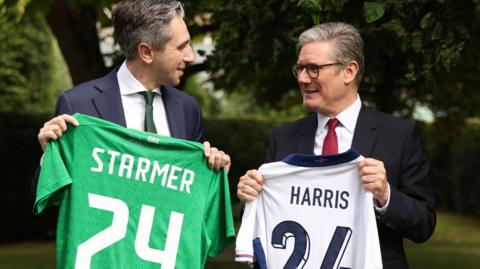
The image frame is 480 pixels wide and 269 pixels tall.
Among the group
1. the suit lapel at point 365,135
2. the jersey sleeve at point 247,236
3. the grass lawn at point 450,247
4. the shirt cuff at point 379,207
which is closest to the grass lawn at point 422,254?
the grass lawn at point 450,247

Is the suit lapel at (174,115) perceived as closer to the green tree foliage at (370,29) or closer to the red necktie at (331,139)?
the red necktie at (331,139)

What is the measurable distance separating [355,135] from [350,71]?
1.06 feet

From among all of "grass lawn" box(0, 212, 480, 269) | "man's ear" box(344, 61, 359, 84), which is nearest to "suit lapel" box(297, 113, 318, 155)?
"man's ear" box(344, 61, 359, 84)

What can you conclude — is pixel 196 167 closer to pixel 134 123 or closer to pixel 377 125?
pixel 134 123

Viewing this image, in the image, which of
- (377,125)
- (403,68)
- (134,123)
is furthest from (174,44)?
(403,68)

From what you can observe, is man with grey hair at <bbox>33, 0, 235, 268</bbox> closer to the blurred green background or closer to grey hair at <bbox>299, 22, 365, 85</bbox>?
grey hair at <bbox>299, 22, 365, 85</bbox>

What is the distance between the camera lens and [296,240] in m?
4.51

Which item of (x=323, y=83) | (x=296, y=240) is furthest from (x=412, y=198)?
(x=323, y=83)

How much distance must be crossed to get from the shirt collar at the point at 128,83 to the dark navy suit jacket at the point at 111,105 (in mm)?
28

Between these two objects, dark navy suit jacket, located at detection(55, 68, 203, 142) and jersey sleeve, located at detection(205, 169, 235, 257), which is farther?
jersey sleeve, located at detection(205, 169, 235, 257)

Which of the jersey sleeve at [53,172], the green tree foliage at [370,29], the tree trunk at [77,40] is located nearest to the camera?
the jersey sleeve at [53,172]

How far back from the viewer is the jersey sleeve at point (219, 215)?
4641 millimetres

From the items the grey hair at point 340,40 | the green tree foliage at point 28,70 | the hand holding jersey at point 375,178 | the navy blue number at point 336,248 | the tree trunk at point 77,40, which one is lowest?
the navy blue number at point 336,248

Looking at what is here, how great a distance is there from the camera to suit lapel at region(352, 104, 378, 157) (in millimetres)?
4570
